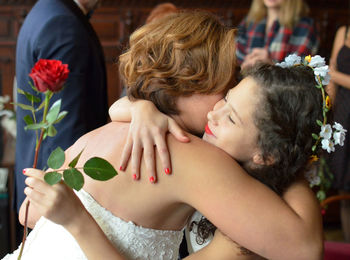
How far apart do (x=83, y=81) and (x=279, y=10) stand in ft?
6.15

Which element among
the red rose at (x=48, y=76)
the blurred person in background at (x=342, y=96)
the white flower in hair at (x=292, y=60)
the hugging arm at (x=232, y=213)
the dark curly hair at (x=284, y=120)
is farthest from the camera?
the blurred person in background at (x=342, y=96)

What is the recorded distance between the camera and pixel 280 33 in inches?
136

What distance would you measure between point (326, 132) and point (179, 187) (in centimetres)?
38

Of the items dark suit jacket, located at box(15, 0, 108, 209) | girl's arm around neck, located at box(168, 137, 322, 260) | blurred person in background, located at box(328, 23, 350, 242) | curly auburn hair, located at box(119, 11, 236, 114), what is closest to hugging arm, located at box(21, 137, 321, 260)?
girl's arm around neck, located at box(168, 137, 322, 260)

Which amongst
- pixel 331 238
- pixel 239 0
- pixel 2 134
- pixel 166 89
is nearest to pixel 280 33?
pixel 239 0

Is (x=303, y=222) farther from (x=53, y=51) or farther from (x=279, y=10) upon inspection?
(x=279, y=10)

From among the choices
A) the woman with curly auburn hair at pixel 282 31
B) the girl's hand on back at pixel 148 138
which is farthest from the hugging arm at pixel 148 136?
the woman with curly auburn hair at pixel 282 31

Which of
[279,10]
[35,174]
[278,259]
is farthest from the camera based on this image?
[279,10]

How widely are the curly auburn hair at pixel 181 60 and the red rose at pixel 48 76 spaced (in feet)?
1.23

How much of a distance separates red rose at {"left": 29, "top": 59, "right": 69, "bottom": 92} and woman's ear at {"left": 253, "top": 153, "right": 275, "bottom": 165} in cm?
51

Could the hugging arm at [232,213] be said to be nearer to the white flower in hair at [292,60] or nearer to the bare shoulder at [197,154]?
the bare shoulder at [197,154]

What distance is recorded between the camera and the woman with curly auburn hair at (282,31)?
341 centimetres

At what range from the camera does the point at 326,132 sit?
1.24m

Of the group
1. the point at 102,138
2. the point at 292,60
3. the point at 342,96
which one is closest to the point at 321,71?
the point at 292,60
